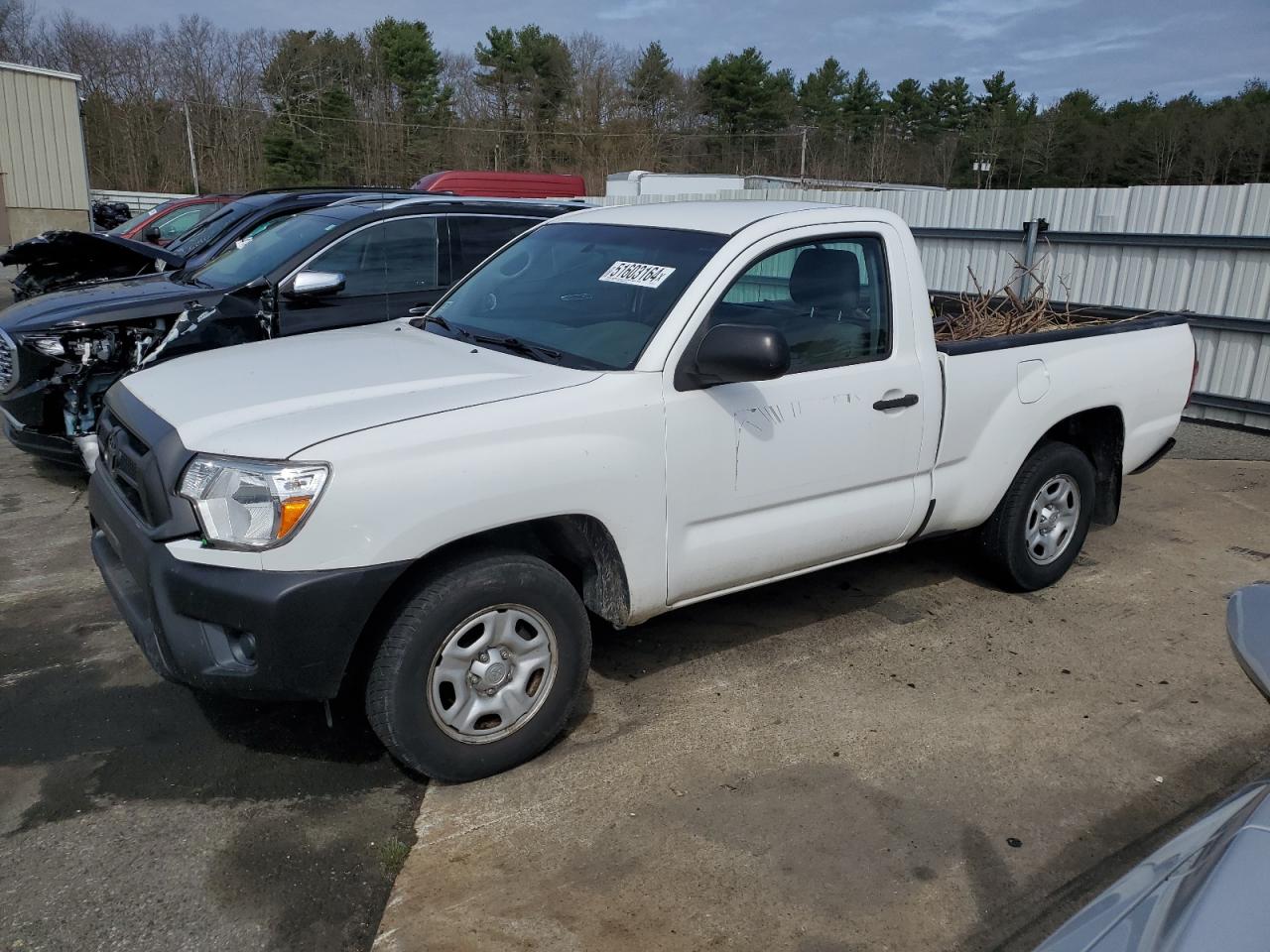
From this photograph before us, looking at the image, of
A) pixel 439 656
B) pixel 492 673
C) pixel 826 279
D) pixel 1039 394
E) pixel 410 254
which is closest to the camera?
pixel 439 656

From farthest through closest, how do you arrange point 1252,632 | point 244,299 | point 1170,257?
point 1170,257 → point 244,299 → point 1252,632

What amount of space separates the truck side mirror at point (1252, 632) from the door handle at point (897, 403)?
2029 millimetres

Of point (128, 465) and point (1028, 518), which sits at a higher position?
point (128, 465)

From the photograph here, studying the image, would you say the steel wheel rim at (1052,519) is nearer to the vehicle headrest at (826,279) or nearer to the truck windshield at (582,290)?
the vehicle headrest at (826,279)

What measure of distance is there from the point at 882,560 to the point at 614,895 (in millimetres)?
3232

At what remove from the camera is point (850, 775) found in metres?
3.46

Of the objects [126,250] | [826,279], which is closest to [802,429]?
[826,279]

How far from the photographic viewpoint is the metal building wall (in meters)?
24.5

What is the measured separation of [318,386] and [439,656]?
3.28 feet

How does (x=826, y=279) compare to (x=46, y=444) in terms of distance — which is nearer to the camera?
(x=826, y=279)

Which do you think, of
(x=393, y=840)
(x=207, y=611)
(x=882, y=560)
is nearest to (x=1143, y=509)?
(x=882, y=560)

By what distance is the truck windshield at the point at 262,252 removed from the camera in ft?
22.0

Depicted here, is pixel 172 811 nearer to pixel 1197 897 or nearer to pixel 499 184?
pixel 1197 897

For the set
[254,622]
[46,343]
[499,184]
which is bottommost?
[254,622]
